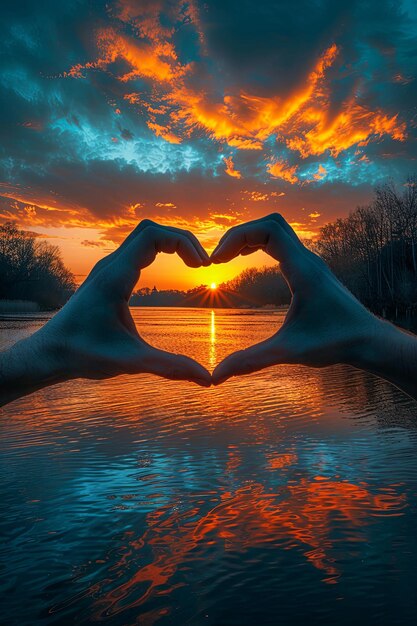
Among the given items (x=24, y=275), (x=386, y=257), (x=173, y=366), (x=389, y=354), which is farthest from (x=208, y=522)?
(x=24, y=275)

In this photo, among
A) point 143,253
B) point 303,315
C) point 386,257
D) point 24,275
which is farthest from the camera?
point 24,275

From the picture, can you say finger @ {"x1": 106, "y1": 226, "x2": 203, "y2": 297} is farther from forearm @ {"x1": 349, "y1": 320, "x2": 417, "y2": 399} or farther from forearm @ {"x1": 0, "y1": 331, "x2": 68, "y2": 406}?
forearm @ {"x1": 349, "y1": 320, "x2": 417, "y2": 399}

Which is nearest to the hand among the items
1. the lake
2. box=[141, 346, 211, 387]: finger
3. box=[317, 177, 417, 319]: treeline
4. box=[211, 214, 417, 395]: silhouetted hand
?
box=[211, 214, 417, 395]: silhouetted hand

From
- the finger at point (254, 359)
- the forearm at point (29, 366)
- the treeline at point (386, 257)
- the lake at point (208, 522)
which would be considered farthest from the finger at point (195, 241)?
the treeline at point (386, 257)

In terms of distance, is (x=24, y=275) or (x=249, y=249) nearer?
(x=249, y=249)

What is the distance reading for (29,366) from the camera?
7.64ft

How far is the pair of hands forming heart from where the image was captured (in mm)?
2094

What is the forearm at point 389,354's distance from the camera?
2.12 meters

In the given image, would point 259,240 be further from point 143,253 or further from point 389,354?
point 389,354

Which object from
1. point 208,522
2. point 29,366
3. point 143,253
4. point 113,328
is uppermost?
point 143,253

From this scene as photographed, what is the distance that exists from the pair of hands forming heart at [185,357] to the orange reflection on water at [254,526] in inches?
41.6

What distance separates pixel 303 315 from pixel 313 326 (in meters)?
0.06

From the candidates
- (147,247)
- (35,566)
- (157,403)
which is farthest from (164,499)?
(157,403)

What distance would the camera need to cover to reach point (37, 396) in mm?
8469
